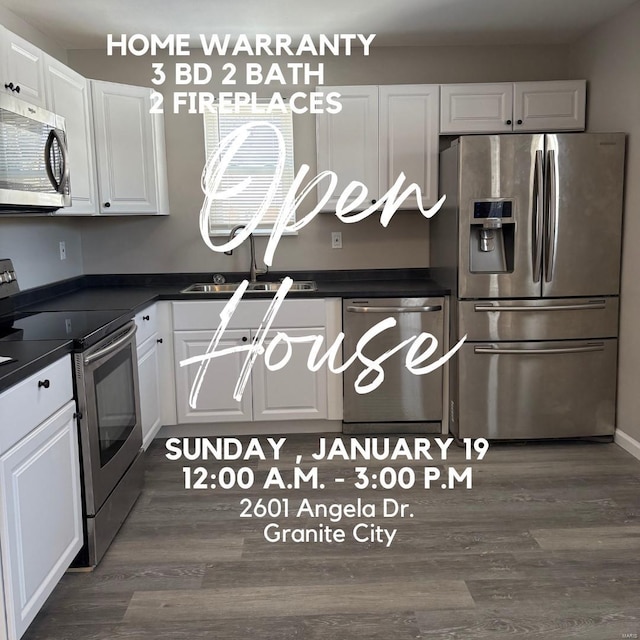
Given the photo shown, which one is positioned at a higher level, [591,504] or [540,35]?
[540,35]

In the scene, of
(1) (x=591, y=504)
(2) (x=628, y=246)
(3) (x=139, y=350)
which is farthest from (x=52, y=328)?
(2) (x=628, y=246)

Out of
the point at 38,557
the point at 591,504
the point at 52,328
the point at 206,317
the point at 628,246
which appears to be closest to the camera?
the point at 38,557

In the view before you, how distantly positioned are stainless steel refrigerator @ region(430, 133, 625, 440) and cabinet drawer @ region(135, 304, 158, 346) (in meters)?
1.67

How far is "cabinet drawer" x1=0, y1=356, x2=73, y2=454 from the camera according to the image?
5.99 ft

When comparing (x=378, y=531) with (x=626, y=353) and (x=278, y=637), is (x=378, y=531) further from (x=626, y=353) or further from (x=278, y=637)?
(x=626, y=353)

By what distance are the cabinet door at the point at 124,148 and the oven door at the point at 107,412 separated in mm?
1056

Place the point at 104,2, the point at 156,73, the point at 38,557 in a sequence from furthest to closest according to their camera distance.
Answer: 1. the point at 156,73
2. the point at 104,2
3. the point at 38,557

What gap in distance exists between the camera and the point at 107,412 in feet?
8.67

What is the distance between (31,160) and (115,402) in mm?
1009

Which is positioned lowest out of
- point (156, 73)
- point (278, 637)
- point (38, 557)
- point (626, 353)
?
point (278, 637)

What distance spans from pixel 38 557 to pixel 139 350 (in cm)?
142

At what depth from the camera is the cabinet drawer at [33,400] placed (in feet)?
5.99

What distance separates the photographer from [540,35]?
12.9ft

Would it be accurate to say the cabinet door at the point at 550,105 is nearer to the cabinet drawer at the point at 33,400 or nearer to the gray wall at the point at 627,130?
the gray wall at the point at 627,130
